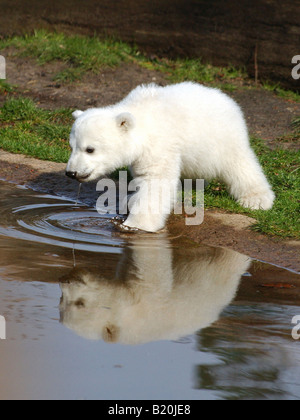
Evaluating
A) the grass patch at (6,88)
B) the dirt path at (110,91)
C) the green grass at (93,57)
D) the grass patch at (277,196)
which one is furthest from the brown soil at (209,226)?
the green grass at (93,57)

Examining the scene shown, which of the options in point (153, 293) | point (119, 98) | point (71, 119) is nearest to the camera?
point (153, 293)

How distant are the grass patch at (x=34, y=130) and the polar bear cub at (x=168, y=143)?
83.7 inches

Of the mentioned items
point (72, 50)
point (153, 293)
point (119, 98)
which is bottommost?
point (153, 293)

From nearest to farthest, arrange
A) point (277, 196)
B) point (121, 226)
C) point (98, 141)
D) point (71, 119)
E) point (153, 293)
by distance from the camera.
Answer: point (153, 293) < point (98, 141) < point (121, 226) < point (277, 196) < point (71, 119)

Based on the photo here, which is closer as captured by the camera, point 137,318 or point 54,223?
point 137,318

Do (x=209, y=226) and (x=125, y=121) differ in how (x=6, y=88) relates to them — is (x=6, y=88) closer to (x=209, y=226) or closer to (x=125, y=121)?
(x=125, y=121)

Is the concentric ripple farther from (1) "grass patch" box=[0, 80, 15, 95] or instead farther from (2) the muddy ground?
(1) "grass patch" box=[0, 80, 15, 95]

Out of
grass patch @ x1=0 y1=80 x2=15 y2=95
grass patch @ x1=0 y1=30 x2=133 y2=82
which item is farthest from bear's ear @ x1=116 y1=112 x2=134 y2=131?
grass patch @ x1=0 y1=30 x2=133 y2=82

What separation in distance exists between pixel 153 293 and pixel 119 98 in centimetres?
604

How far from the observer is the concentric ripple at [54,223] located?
5.61m

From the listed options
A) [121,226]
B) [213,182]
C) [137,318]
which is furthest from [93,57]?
[137,318]

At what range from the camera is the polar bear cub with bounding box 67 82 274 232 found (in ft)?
19.3

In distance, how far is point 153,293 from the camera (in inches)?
181
